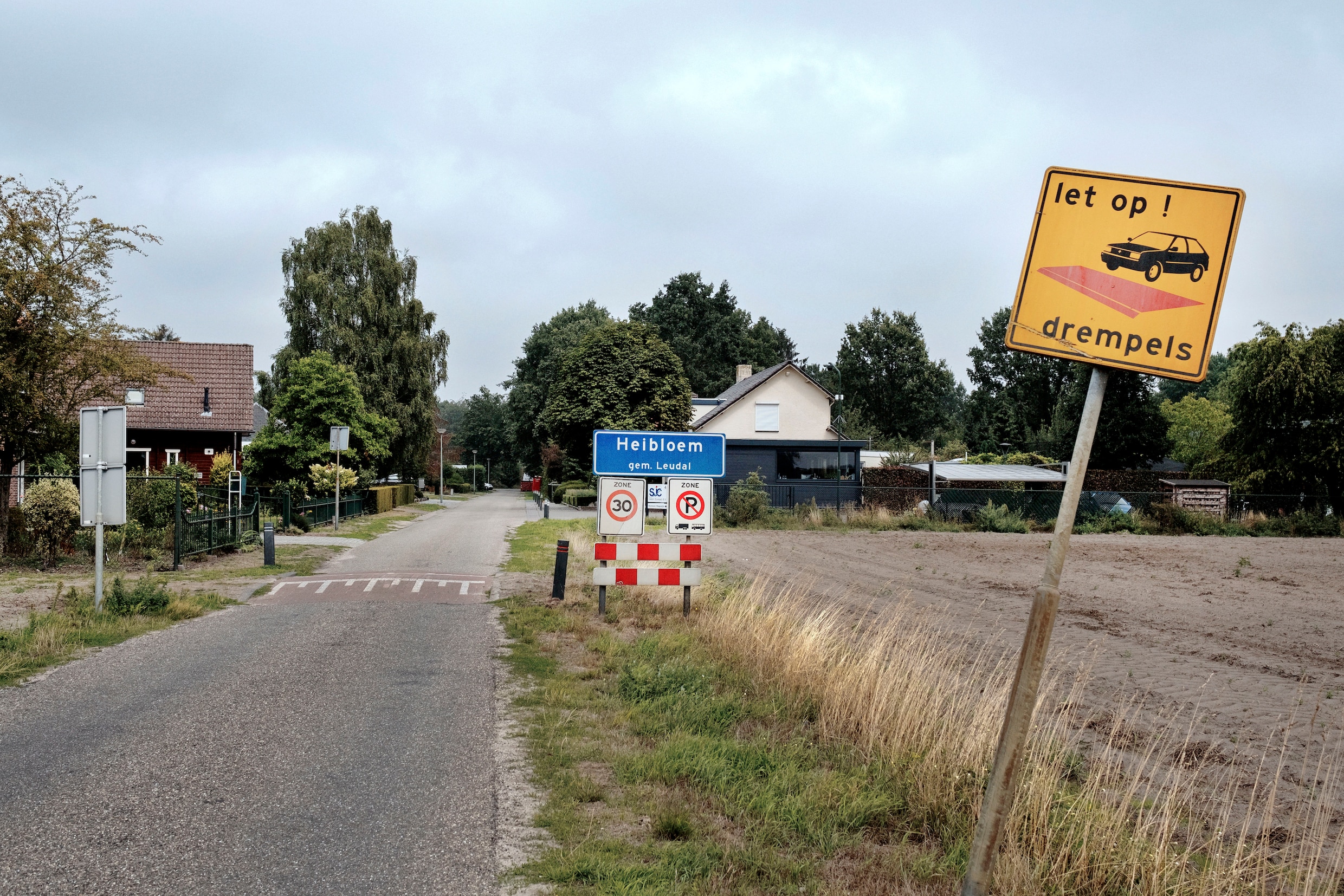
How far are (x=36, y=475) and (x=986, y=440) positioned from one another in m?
69.3

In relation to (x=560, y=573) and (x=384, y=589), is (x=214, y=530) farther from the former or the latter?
(x=560, y=573)

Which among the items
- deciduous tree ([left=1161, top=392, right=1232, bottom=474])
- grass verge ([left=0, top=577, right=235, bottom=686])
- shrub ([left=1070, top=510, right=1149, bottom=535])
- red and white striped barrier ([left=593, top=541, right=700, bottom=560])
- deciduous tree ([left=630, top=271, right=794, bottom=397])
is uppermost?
deciduous tree ([left=630, top=271, right=794, bottom=397])

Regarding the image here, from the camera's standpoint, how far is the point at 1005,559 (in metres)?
24.6

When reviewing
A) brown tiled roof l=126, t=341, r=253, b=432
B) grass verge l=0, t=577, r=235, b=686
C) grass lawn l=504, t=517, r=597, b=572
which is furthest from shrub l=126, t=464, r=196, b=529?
brown tiled roof l=126, t=341, r=253, b=432

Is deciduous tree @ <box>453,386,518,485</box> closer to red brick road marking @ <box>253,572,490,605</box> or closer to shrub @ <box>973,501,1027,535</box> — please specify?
shrub @ <box>973,501,1027,535</box>

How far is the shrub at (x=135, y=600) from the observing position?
39.9 feet

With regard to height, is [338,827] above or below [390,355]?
below

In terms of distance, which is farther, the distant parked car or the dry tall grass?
the dry tall grass

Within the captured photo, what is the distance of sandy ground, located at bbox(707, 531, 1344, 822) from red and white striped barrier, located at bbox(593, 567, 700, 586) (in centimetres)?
297

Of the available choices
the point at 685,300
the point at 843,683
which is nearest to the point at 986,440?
the point at 685,300

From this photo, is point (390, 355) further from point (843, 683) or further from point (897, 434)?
point (897, 434)

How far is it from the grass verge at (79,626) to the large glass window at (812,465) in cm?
3504

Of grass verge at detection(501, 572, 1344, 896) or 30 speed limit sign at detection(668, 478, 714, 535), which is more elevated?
30 speed limit sign at detection(668, 478, 714, 535)

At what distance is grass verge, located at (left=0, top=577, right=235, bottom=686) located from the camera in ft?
30.0
